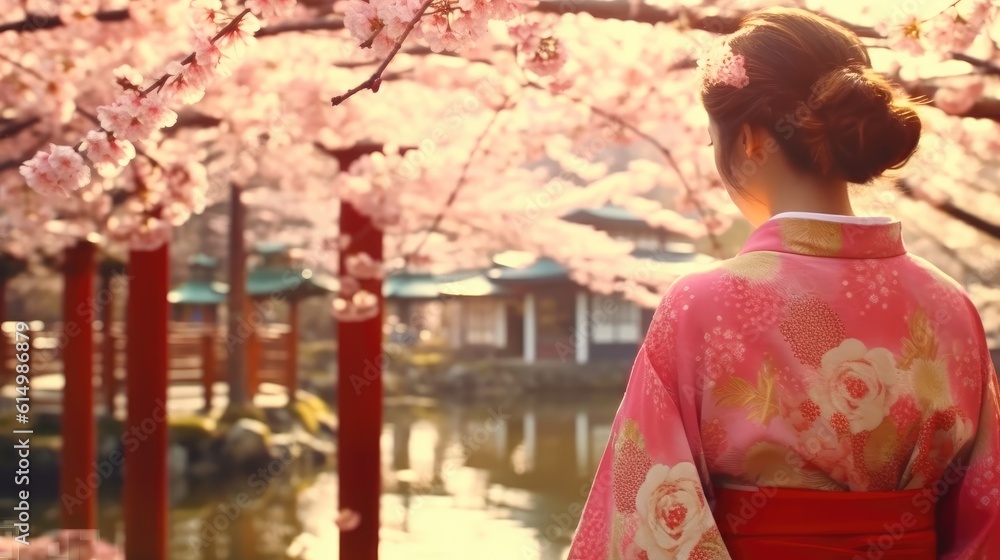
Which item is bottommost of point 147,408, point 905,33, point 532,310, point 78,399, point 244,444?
point 244,444

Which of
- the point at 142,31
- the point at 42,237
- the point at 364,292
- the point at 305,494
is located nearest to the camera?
the point at 142,31

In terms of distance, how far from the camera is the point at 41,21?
325cm

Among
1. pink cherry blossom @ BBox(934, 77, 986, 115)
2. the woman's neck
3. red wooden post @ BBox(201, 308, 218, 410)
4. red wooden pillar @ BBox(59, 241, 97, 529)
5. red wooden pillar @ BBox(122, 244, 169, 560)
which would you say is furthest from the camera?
red wooden post @ BBox(201, 308, 218, 410)

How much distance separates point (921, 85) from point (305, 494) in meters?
8.33

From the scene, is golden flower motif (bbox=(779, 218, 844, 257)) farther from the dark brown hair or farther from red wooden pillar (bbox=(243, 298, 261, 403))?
red wooden pillar (bbox=(243, 298, 261, 403))

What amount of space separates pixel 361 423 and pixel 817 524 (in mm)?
3439

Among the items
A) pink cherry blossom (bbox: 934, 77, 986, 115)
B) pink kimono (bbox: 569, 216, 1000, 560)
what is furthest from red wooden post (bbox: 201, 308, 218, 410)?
pink kimono (bbox: 569, 216, 1000, 560)

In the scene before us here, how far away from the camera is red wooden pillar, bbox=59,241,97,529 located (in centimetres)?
699

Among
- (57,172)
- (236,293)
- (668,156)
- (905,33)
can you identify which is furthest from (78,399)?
(905,33)

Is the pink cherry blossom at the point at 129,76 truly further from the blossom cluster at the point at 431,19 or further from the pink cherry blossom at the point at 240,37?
the blossom cluster at the point at 431,19

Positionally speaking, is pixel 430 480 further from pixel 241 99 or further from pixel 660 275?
pixel 241 99

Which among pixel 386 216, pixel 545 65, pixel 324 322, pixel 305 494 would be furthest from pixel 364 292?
pixel 324 322

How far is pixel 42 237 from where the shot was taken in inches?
307

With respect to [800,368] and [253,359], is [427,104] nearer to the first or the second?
[800,368]
